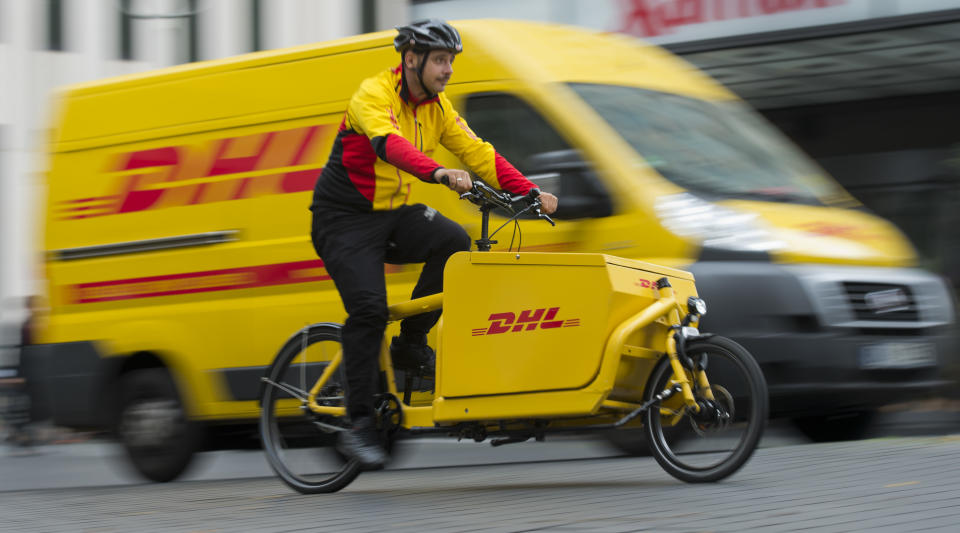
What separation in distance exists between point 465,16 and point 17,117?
9.63 meters

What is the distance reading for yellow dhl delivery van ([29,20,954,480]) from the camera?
6.63 m

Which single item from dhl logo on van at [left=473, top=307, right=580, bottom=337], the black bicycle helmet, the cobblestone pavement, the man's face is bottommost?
the cobblestone pavement

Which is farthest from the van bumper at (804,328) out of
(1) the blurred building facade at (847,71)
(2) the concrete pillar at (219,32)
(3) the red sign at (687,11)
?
(2) the concrete pillar at (219,32)

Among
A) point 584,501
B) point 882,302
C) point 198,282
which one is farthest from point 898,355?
point 198,282

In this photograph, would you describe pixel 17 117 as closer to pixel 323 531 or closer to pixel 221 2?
pixel 221 2

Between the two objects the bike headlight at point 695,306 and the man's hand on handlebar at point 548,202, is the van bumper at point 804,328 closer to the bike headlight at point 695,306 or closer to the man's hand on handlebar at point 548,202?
the bike headlight at point 695,306

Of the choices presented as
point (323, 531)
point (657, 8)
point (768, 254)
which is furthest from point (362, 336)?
point (657, 8)

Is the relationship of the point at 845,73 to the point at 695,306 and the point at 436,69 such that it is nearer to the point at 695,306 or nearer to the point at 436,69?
the point at 695,306

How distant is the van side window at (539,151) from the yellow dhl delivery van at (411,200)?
0.01 m


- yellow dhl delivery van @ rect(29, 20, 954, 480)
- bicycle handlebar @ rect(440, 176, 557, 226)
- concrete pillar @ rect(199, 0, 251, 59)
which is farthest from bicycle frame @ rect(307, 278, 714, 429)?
concrete pillar @ rect(199, 0, 251, 59)

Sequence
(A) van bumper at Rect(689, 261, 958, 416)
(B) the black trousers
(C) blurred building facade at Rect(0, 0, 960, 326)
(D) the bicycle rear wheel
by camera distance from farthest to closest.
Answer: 1. (C) blurred building facade at Rect(0, 0, 960, 326)
2. (A) van bumper at Rect(689, 261, 958, 416)
3. (B) the black trousers
4. (D) the bicycle rear wheel

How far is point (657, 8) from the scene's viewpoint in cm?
1454

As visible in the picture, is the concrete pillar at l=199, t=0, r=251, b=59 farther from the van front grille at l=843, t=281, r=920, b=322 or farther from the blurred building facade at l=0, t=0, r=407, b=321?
the van front grille at l=843, t=281, r=920, b=322

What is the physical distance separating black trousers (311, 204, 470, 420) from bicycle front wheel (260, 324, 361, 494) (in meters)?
0.21
